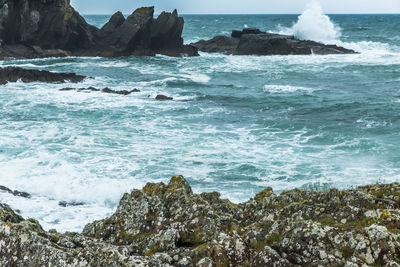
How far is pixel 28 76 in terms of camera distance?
40500mm

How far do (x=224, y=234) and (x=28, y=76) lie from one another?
39578 millimetres

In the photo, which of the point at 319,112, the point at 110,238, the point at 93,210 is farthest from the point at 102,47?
the point at 110,238

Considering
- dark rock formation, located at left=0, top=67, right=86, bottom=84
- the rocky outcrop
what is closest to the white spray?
the rocky outcrop

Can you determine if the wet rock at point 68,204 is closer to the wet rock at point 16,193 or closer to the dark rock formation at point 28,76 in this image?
the wet rock at point 16,193

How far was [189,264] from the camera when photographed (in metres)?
5.25

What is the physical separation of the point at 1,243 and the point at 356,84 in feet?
133

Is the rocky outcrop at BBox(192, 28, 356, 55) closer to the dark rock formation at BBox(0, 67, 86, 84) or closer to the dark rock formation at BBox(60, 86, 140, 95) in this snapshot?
the dark rock formation at BBox(0, 67, 86, 84)

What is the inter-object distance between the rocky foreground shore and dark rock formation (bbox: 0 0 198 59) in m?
54.5

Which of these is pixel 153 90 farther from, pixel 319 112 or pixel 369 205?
pixel 369 205

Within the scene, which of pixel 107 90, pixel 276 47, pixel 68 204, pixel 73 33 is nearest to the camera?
pixel 68 204

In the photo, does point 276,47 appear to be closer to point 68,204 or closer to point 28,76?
point 28,76

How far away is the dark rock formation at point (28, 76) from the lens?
130ft

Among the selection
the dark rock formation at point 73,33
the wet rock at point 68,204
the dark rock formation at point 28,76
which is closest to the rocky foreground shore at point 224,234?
the wet rock at point 68,204

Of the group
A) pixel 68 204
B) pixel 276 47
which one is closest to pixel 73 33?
pixel 276 47
